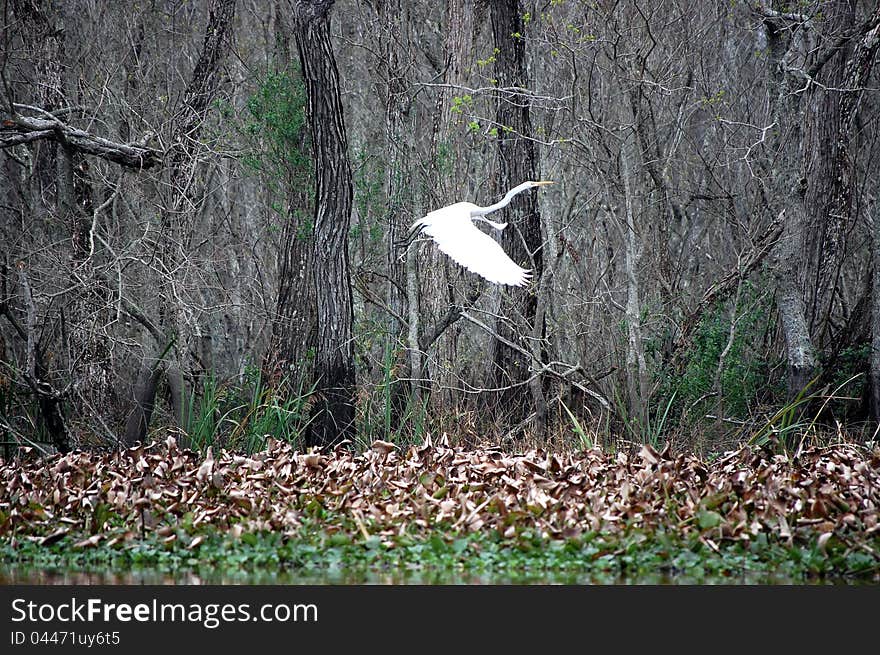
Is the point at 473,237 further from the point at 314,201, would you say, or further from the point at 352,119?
the point at 352,119

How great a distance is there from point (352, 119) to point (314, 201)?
575 cm

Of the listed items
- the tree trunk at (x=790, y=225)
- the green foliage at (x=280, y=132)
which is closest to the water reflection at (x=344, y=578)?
the tree trunk at (x=790, y=225)

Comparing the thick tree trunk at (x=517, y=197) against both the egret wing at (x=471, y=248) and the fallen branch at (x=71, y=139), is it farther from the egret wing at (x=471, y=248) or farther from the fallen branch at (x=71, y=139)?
the fallen branch at (x=71, y=139)

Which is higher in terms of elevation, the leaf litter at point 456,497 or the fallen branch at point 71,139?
the fallen branch at point 71,139

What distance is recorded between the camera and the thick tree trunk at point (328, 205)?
11.0m

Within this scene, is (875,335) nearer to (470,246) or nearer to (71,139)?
(470,246)

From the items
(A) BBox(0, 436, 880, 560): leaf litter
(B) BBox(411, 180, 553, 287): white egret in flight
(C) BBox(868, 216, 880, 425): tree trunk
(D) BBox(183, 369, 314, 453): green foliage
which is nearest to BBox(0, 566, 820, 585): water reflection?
(A) BBox(0, 436, 880, 560): leaf litter

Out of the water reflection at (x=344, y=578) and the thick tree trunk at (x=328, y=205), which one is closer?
the water reflection at (x=344, y=578)

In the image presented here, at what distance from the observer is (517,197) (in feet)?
39.7

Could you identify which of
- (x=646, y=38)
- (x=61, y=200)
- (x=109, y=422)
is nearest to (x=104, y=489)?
(x=109, y=422)

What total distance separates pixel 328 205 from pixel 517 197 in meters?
2.33

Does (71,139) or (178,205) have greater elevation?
(71,139)

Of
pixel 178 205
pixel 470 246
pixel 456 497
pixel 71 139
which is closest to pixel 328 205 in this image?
pixel 178 205

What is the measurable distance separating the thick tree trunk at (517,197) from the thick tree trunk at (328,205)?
1.87 meters
